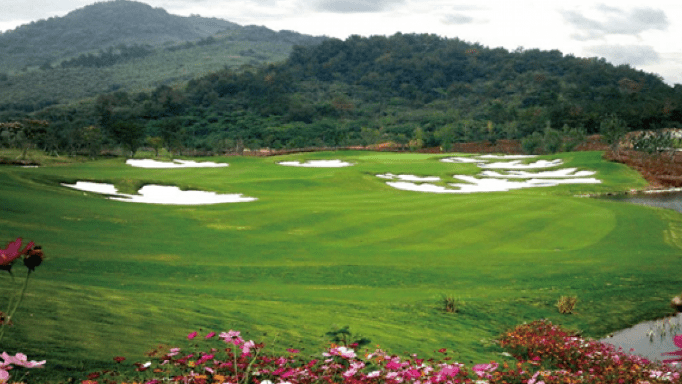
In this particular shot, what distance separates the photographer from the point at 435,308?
13.1m

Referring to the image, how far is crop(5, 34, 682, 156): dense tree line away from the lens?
119 meters

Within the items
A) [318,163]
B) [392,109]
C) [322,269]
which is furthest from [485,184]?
[392,109]

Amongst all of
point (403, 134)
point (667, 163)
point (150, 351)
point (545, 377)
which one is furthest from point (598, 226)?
point (403, 134)

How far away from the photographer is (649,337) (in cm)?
1323

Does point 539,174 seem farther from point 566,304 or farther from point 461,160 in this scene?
point 566,304

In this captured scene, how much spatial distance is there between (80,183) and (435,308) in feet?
83.0

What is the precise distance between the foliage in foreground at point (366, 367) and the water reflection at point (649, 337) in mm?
2613

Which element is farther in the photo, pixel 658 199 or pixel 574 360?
pixel 658 199

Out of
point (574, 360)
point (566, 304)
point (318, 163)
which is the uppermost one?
point (318, 163)

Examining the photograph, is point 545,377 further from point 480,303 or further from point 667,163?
point 667,163

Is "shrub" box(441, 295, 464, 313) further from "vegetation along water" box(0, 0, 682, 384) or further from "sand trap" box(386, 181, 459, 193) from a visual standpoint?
"sand trap" box(386, 181, 459, 193)

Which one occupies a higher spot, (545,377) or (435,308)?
(545,377)

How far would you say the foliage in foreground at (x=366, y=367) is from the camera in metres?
5.09

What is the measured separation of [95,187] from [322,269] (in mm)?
19390
